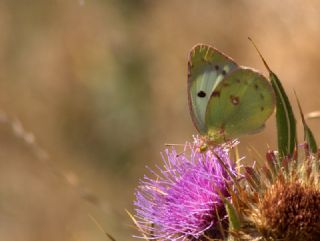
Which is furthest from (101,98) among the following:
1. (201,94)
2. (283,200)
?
(283,200)

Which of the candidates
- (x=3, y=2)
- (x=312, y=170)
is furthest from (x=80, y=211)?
(x=312, y=170)

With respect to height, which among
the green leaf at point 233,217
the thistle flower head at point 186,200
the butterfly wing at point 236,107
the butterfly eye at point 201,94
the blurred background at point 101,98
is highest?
the blurred background at point 101,98

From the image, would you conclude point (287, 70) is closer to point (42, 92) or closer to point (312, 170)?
point (42, 92)

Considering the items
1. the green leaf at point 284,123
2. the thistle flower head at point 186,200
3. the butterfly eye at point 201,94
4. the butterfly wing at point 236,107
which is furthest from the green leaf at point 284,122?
the butterfly eye at point 201,94

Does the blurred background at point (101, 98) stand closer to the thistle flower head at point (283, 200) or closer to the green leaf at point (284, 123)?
the green leaf at point (284, 123)

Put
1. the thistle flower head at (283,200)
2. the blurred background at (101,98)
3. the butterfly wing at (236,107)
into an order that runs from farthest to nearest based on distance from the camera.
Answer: the blurred background at (101,98) < the butterfly wing at (236,107) < the thistle flower head at (283,200)
